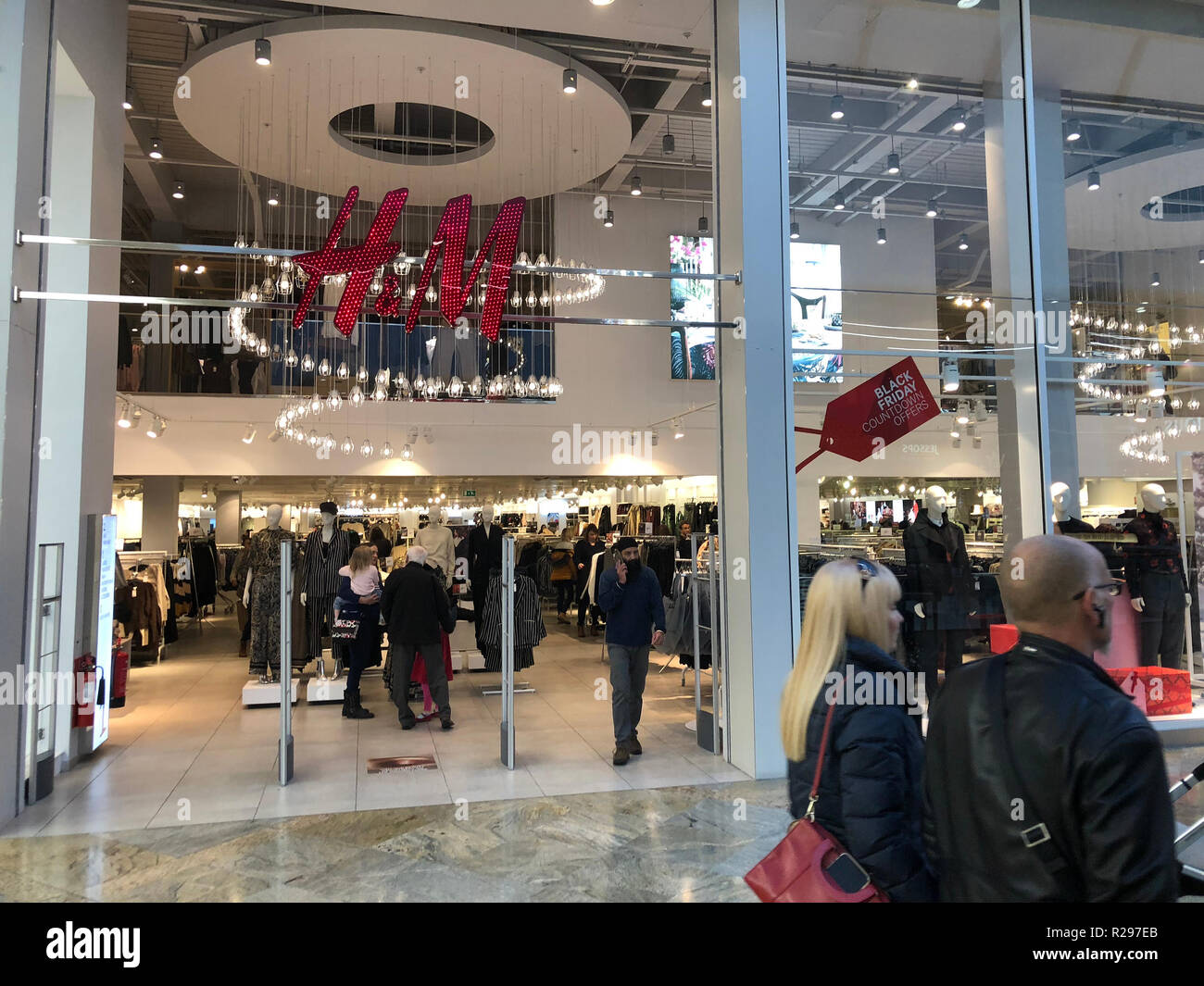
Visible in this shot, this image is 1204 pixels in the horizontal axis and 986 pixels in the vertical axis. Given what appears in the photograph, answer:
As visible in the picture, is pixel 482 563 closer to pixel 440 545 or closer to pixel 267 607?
pixel 440 545

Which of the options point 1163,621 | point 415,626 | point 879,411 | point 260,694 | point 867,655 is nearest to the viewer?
point 867,655

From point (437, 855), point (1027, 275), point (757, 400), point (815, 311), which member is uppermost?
point (1027, 275)

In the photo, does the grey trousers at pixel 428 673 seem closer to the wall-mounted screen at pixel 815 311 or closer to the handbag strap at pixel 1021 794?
the wall-mounted screen at pixel 815 311

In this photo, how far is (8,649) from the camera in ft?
15.0

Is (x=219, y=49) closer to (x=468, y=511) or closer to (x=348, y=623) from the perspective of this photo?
(x=348, y=623)

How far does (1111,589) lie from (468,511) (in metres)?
13.1

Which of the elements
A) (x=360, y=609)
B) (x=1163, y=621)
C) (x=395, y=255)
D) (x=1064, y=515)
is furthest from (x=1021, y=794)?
(x=360, y=609)

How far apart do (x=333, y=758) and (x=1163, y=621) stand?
6.17 metres

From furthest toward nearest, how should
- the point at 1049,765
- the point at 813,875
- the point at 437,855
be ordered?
the point at 437,855 < the point at 813,875 < the point at 1049,765

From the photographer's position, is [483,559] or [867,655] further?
[483,559]

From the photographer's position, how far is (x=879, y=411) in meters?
6.34

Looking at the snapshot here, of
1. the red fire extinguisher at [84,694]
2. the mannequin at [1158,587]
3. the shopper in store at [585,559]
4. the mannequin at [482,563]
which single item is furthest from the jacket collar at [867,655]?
the shopper in store at [585,559]

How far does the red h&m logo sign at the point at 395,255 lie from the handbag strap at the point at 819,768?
3.66m

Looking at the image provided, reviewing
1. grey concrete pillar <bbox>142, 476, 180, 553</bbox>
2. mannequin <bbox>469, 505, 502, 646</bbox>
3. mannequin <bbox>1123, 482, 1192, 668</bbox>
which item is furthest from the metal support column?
grey concrete pillar <bbox>142, 476, 180, 553</bbox>
